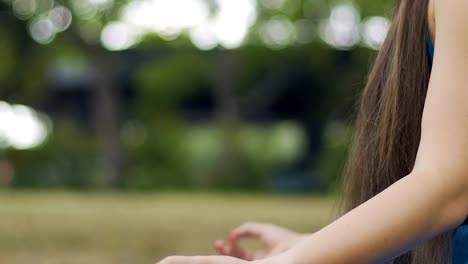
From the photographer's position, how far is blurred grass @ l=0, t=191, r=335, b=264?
181 inches

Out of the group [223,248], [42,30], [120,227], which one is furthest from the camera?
[42,30]

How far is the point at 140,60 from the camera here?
19344mm

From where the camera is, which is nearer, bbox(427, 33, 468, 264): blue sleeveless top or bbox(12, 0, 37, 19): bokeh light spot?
bbox(427, 33, 468, 264): blue sleeveless top

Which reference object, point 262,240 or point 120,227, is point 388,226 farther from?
point 120,227

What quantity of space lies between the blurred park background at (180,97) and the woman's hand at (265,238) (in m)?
13.6

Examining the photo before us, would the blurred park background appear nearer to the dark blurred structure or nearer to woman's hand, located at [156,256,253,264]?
the dark blurred structure

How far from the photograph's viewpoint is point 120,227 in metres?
6.32

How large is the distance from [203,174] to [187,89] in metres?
3.00

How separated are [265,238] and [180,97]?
17.4 m

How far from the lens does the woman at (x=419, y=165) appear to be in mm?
856

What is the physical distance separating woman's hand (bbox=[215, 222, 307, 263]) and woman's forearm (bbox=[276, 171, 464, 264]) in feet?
1.48

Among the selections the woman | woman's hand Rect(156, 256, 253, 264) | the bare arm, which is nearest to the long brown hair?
the woman

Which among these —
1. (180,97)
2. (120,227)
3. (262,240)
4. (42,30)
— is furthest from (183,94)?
(262,240)

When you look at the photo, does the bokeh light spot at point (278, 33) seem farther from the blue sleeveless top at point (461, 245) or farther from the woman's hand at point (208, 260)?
the woman's hand at point (208, 260)
